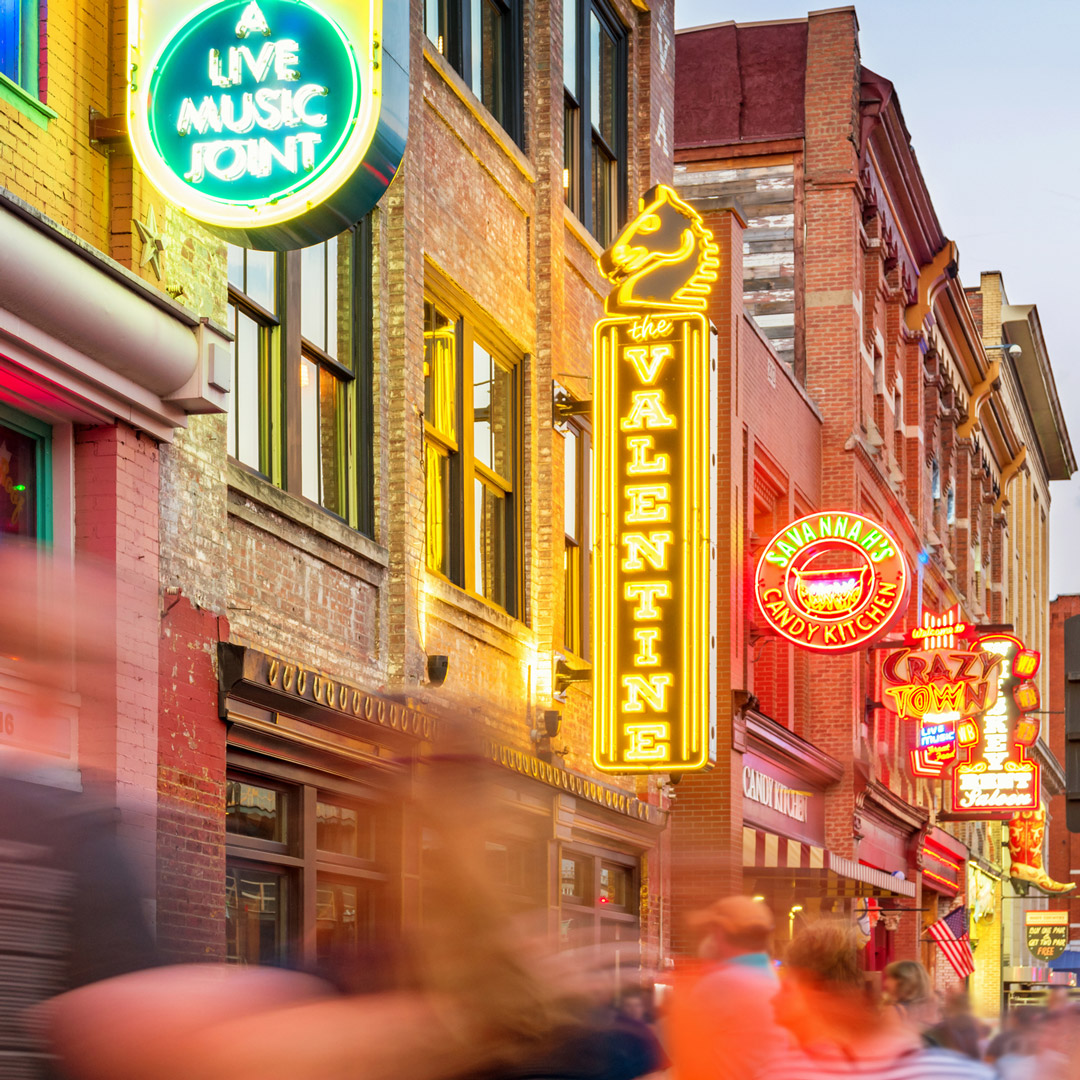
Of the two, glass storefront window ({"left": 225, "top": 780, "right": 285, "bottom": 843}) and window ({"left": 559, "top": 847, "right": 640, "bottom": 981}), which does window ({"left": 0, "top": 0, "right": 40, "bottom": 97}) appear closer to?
glass storefront window ({"left": 225, "top": 780, "right": 285, "bottom": 843})

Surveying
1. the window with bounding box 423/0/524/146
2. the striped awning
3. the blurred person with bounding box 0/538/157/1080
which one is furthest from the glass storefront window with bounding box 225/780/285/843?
the striped awning

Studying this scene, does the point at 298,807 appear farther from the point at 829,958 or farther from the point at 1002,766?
the point at 1002,766

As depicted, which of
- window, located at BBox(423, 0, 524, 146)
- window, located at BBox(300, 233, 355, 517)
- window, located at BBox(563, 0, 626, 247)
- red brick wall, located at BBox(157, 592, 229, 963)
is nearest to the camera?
red brick wall, located at BBox(157, 592, 229, 963)

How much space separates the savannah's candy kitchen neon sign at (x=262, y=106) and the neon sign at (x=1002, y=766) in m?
26.1

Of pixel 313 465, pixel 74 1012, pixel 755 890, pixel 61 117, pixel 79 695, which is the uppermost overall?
pixel 61 117

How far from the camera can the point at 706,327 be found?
1636 centimetres

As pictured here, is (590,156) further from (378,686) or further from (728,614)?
(378,686)

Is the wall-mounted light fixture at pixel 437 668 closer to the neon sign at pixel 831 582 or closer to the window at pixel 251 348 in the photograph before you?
the window at pixel 251 348

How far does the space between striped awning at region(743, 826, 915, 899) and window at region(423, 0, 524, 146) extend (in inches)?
346

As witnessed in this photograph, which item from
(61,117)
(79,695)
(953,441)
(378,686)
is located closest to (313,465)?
(378,686)

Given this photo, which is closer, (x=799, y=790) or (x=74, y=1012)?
(x=74, y=1012)

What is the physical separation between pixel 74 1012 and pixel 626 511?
13374 millimetres

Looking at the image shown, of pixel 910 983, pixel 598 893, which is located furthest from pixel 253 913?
pixel 598 893

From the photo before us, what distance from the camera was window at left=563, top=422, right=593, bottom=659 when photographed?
17375 millimetres
